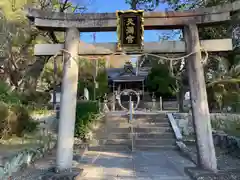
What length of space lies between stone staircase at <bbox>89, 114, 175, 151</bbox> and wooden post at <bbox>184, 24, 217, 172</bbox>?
4.16 meters

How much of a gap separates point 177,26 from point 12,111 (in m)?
5.75

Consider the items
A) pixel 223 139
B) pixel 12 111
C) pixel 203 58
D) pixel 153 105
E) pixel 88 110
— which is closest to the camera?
pixel 203 58

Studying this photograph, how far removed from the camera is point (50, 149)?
8.58 meters

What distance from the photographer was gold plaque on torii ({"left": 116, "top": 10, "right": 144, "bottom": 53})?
533 centimetres

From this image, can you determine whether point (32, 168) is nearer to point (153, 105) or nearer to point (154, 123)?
point (154, 123)

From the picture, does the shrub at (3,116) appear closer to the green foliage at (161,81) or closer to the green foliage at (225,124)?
the green foliage at (225,124)

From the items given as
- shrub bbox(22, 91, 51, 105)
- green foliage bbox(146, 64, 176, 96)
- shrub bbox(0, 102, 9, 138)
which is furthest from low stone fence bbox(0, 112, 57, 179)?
green foliage bbox(146, 64, 176, 96)

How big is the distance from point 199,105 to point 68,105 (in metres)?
2.77

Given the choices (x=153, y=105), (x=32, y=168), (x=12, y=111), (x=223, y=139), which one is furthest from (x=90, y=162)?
(x=153, y=105)

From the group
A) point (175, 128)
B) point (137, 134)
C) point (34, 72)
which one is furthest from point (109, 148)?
point (34, 72)

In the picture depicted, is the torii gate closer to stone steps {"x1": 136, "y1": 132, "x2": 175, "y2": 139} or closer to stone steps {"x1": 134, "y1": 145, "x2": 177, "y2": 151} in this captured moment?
stone steps {"x1": 134, "y1": 145, "x2": 177, "y2": 151}

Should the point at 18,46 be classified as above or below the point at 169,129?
above

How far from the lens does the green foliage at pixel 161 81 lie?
2158 cm

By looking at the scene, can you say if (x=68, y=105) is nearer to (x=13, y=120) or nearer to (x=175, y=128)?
(x=13, y=120)
